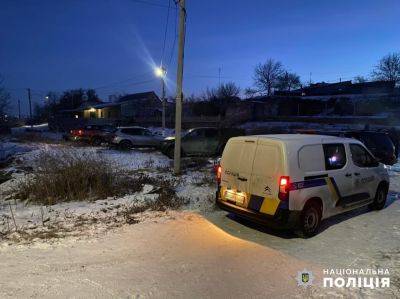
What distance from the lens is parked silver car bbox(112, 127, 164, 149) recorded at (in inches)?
1009

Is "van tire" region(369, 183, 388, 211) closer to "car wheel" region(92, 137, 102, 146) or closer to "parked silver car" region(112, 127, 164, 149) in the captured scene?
Answer: "parked silver car" region(112, 127, 164, 149)

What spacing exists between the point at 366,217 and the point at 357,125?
29406 millimetres

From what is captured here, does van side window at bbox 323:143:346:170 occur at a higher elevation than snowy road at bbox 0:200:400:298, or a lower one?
higher

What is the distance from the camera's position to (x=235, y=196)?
24.8 feet

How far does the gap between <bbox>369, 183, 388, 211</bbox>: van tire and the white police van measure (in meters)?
0.91

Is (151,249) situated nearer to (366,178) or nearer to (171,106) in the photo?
(366,178)

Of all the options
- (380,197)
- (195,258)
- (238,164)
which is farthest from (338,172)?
(195,258)

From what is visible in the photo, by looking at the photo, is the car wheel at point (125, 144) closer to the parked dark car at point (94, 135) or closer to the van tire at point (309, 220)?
the parked dark car at point (94, 135)

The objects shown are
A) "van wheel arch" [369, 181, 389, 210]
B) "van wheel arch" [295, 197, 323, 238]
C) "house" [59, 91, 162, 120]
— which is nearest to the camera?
"van wheel arch" [295, 197, 323, 238]

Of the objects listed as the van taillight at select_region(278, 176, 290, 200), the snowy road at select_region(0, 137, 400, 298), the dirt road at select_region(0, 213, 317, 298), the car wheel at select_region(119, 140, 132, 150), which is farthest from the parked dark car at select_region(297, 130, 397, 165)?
the car wheel at select_region(119, 140, 132, 150)

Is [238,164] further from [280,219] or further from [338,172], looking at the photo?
[338,172]

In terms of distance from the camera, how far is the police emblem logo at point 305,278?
5.13m

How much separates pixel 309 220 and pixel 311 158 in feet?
3.59

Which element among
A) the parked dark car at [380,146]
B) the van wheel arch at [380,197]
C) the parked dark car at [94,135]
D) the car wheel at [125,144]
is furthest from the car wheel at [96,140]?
the van wheel arch at [380,197]
